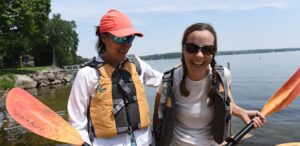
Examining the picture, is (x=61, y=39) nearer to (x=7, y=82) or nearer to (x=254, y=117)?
(x=7, y=82)

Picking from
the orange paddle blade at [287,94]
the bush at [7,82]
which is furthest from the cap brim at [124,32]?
the bush at [7,82]

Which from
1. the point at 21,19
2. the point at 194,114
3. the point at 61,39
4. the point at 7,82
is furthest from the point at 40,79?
the point at 194,114

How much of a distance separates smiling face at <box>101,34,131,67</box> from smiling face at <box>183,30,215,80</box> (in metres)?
0.49

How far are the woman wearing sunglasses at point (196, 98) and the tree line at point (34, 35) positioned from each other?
32481 millimetres

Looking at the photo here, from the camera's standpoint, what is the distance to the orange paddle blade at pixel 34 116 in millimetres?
3008

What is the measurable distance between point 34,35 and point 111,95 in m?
36.7

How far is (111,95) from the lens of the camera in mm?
2756

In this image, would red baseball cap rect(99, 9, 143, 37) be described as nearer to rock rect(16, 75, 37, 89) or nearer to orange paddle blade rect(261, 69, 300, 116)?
orange paddle blade rect(261, 69, 300, 116)

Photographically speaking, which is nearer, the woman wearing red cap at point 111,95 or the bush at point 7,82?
the woman wearing red cap at point 111,95

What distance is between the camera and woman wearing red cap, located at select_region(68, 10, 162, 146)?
8.74 ft

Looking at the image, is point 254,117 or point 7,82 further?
point 7,82

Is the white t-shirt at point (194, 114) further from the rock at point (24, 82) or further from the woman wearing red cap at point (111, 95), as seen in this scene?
the rock at point (24, 82)

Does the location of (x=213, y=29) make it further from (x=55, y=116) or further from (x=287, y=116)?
(x=287, y=116)

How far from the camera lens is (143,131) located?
288 cm
